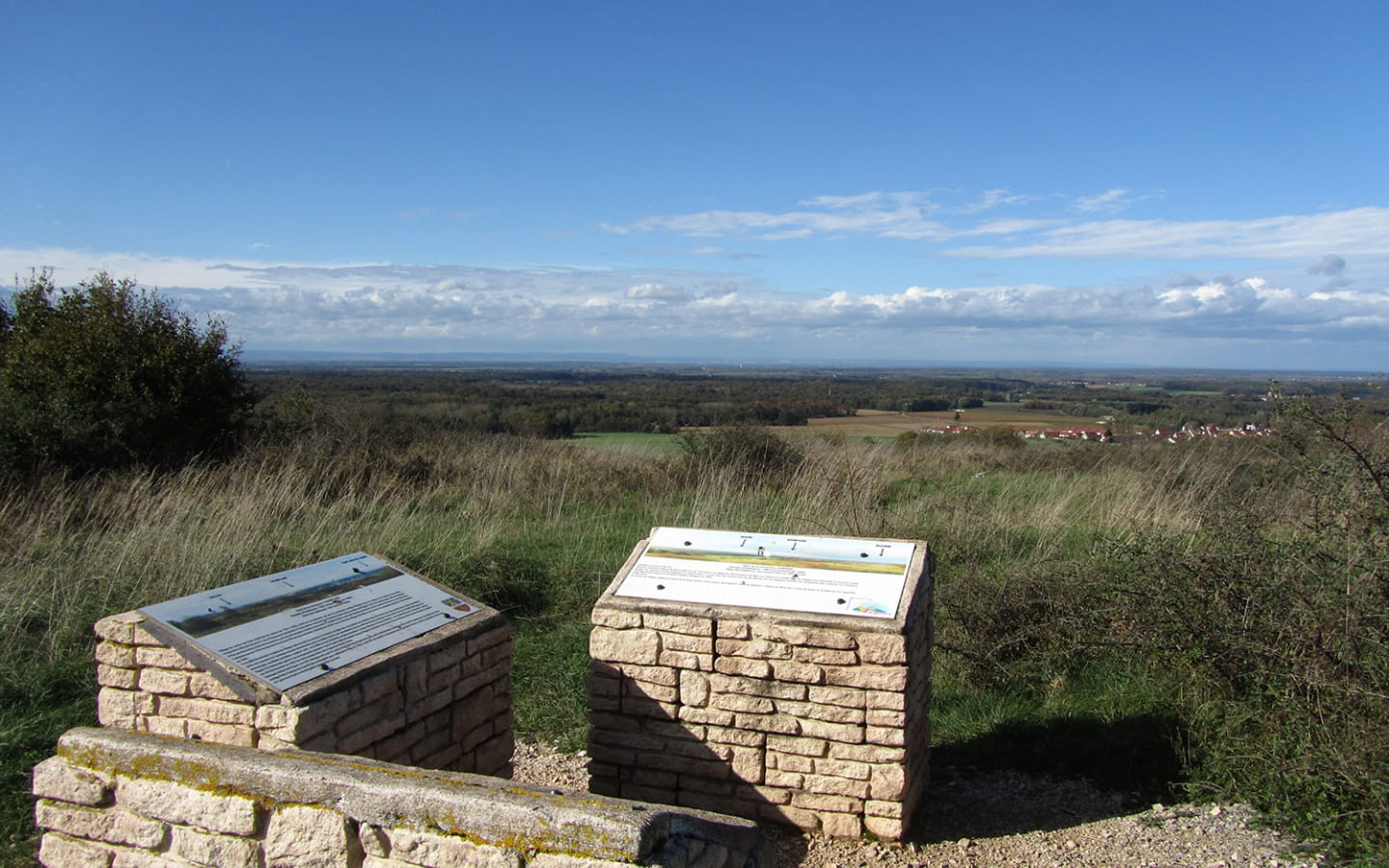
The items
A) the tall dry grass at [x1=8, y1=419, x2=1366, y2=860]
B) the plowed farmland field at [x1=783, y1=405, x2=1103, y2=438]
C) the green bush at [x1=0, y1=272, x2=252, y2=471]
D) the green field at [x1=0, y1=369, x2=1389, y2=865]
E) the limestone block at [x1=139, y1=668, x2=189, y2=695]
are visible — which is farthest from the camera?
the plowed farmland field at [x1=783, y1=405, x2=1103, y2=438]

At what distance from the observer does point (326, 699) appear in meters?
3.01

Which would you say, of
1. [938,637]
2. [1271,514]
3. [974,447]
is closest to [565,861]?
[938,637]

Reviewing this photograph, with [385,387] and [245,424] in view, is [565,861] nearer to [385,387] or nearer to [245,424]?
[245,424]

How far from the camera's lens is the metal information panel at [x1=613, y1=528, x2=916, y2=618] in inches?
151

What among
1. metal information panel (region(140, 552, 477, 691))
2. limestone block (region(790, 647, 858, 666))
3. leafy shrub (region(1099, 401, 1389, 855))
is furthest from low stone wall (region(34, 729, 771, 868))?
leafy shrub (region(1099, 401, 1389, 855))

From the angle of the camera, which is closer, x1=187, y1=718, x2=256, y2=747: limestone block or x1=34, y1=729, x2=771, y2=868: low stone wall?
x1=34, y1=729, x2=771, y2=868: low stone wall

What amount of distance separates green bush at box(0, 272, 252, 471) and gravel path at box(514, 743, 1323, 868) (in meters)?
8.96

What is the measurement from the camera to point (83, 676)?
5180 mm

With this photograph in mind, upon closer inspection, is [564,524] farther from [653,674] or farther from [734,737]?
[734,737]

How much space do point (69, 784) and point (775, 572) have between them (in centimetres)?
263

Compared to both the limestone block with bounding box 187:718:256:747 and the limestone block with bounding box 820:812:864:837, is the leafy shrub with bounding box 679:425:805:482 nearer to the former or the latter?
the limestone block with bounding box 820:812:864:837

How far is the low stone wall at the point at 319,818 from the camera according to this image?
2.10m

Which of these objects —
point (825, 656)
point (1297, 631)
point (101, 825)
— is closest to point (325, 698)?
point (101, 825)

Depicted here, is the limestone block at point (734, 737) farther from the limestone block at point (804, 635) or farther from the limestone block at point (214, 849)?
the limestone block at point (214, 849)
